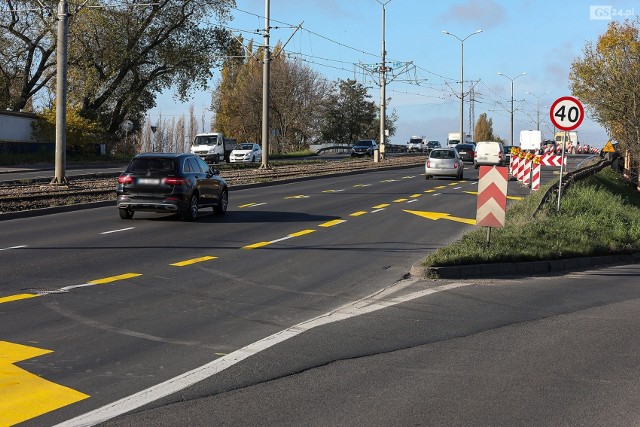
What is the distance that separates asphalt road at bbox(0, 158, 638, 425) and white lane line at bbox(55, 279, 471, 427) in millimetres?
24

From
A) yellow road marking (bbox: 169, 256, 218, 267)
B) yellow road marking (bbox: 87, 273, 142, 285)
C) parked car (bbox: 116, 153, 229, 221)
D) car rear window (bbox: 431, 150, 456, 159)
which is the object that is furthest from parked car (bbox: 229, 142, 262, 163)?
yellow road marking (bbox: 87, 273, 142, 285)

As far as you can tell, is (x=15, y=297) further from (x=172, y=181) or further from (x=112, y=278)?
(x=172, y=181)

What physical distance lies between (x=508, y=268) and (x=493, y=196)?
5.43ft

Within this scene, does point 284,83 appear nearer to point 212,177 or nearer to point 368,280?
point 212,177

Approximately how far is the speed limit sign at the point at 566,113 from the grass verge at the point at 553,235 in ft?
7.54

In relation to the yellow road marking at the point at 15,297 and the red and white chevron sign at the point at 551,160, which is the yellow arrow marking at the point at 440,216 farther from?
the yellow road marking at the point at 15,297

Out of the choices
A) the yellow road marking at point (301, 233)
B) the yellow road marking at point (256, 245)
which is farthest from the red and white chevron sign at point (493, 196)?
the yellow road marking at point (301, 233)

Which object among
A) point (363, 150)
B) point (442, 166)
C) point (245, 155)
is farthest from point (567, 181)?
point (363, 150)

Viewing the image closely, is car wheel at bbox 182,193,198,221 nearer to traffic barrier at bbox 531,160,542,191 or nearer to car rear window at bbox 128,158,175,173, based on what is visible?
car rear window at bbox 128,158,175,173

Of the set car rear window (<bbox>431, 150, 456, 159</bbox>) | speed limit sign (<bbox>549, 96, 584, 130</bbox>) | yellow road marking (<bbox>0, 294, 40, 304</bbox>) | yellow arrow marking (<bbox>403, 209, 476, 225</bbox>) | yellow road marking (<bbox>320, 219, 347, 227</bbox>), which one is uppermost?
speed limit sign (<bbox>549, 96, 584, 130</bbox>)

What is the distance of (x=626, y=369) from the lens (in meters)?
7.96

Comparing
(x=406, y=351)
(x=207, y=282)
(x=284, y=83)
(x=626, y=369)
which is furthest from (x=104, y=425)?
(x=284, y=83)

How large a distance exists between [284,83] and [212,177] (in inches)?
2765

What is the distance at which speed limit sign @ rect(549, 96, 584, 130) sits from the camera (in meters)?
20.2
